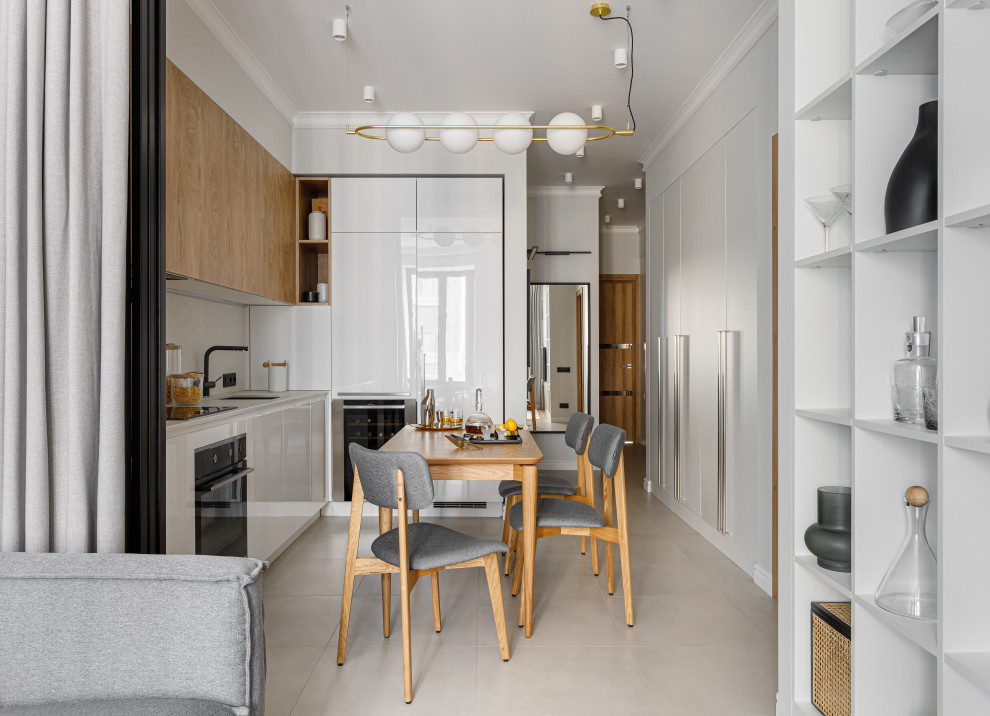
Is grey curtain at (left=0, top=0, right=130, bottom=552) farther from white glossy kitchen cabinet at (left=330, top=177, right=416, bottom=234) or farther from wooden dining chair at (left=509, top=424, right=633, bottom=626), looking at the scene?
white glossy kitchen cabinet at (left=330, top=177, right=416, bottom=234)

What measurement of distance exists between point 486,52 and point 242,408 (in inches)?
92.4

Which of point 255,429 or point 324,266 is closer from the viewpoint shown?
point 255,429

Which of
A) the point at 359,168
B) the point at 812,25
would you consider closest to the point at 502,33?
the point at 359,168

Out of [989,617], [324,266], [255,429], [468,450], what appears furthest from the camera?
[324,266]

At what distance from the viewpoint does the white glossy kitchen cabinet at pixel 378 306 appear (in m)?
4.62

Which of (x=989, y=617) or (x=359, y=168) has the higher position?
(x=359, y=168)

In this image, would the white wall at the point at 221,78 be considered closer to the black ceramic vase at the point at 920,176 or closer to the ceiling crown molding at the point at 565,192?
the black ceramic vase at the point at 920,176

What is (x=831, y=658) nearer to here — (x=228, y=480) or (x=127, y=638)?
(x=127, y=638)

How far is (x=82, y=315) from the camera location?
4.85ft

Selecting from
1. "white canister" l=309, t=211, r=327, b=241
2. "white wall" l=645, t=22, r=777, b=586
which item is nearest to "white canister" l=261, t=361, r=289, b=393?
"white canister" l=309, t=211, r=327, b=241

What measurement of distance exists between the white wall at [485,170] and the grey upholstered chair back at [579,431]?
3.71 ft

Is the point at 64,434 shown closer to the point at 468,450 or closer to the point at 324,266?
the point at 468,450

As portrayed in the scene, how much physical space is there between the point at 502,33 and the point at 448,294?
180 cm

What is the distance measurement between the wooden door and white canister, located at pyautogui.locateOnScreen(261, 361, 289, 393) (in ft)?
13.9
